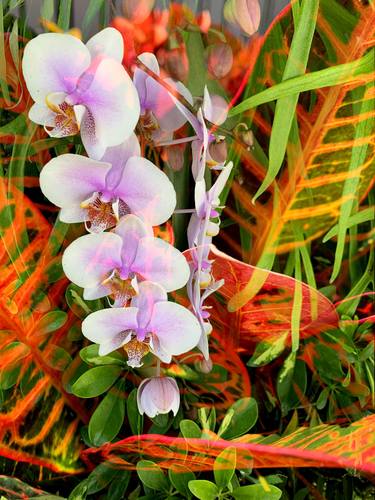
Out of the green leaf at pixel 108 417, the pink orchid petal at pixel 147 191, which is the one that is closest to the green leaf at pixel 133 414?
the green leaf at pixel 108 417

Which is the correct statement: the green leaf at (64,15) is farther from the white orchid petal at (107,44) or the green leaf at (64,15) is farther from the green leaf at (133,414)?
the green leaf at (133,414)

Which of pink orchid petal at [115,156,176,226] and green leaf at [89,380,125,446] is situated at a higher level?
pink orchid petal at [115,156,176,226]

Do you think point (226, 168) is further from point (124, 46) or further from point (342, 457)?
point (342, 457)

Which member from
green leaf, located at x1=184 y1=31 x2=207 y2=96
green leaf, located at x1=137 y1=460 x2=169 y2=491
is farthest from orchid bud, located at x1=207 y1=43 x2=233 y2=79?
green leaf, located at x1=137 y1=460 x2=169 y2=491

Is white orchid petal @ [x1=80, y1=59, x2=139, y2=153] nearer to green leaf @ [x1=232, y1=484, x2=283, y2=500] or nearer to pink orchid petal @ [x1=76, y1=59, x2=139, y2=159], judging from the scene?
pink orchid petal @ [x1=76, y1=59, x2=139, y2=159]

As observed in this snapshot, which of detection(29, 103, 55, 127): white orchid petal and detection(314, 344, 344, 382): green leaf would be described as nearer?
detection(29, 103, 55, 127): white orchid petal
